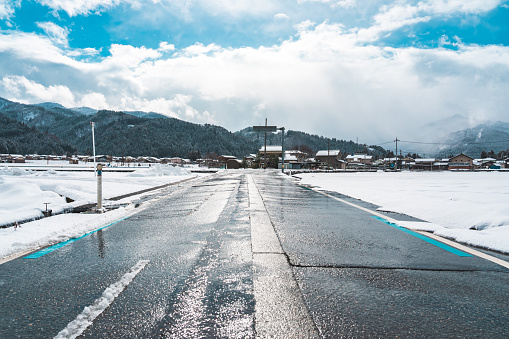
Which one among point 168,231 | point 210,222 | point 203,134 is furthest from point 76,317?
point 203,134

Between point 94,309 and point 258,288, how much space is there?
4.48 feet

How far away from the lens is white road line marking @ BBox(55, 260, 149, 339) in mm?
1894

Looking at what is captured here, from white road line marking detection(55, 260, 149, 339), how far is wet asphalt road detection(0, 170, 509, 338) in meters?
0.05

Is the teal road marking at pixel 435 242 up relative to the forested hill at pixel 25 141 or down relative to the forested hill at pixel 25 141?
down

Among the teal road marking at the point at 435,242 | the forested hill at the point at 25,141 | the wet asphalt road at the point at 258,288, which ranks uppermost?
the forested hill at the point at 25,141

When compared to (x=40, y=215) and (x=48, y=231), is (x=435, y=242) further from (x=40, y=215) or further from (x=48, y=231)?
(x=40, y=215)

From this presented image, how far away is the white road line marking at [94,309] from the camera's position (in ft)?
6.21

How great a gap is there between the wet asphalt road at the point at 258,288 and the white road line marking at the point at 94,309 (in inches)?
2.1

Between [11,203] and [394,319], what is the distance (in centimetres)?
901

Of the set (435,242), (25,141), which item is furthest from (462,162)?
(25,141)

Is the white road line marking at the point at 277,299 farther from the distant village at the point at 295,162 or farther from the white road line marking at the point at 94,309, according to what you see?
the distant village at the point at 295,162

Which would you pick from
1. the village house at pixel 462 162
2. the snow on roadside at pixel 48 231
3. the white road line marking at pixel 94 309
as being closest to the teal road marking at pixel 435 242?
the white road line marking at pixel 94 309

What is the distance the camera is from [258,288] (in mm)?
2592

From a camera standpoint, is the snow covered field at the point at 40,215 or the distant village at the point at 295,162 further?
the distant village at the point at 295,162
